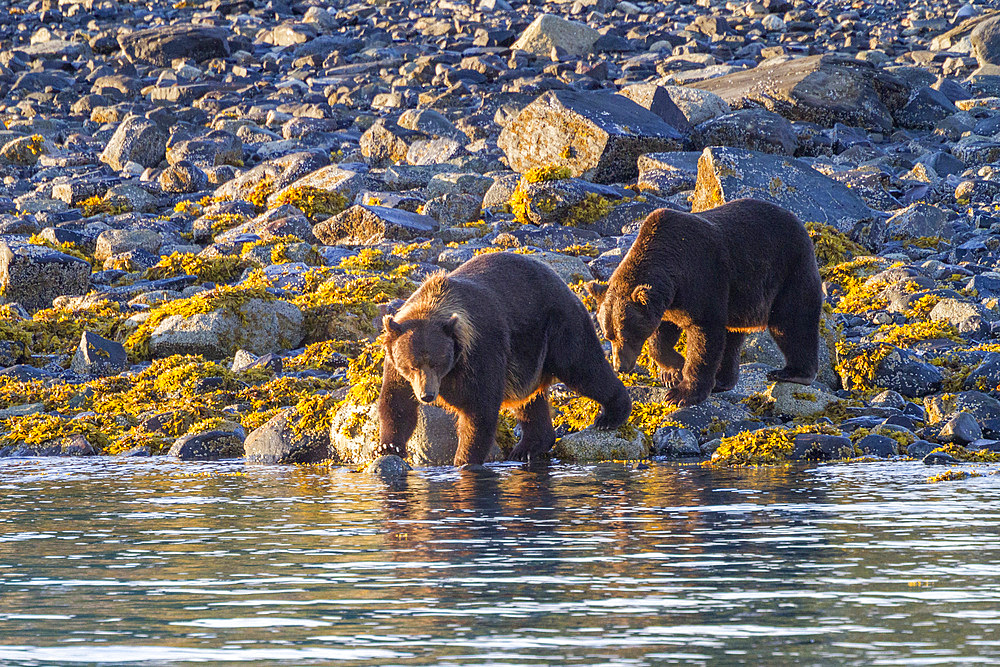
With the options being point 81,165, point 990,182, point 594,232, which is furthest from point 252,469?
point 81,165

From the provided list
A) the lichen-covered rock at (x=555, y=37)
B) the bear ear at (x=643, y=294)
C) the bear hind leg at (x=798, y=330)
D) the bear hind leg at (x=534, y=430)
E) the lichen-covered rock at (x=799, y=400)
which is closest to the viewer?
the bear hind leg at (x=534, y=430)

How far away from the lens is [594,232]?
62.0 feet

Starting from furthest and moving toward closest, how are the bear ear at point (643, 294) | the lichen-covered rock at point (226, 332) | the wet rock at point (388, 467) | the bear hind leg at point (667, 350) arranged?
the lichen-covered rock at point (226, 332) → the bear hind leg at point (667, 350) → the bear ear at point (643, 294) → the wet rock at point (388, 467)

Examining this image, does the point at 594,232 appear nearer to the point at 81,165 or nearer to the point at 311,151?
the point at 311,151

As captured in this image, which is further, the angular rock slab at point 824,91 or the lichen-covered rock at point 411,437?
the angular rock slab at point 824,91

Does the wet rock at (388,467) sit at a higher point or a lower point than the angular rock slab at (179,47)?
lower

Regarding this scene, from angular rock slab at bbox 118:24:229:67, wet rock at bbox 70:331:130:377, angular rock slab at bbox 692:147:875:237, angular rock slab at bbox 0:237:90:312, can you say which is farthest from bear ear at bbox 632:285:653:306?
angular rock slab at bbox 118:24:229:67

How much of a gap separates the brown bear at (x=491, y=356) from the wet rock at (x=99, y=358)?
16.7 feet

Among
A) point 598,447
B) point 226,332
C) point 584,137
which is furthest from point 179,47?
point 598,447

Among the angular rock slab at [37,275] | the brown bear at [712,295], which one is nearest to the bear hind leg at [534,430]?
the brown bear at [712,295]

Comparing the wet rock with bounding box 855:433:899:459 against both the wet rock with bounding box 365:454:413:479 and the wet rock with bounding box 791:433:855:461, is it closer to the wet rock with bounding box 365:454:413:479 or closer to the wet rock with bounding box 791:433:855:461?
the wet rock with bounding box 791:433:855:461

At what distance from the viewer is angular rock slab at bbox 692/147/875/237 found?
17734 millimetres

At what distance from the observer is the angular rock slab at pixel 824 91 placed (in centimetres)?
2614

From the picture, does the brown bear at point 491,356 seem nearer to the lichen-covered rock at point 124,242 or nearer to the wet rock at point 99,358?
the wet rock at point 99,358
